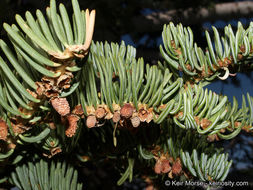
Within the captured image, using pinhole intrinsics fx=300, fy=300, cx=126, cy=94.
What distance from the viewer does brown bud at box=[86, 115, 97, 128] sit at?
27 cm

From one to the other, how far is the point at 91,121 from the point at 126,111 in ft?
0.11

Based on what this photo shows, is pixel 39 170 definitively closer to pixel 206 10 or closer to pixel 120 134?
pixel 120 134

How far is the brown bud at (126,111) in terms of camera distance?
0.26 m

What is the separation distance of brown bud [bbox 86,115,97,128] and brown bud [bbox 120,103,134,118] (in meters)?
0.03

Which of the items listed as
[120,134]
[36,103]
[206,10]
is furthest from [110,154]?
[206,10]

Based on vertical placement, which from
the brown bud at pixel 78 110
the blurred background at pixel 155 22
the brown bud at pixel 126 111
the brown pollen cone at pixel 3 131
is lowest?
the brown pollen cone at pixel 3 131

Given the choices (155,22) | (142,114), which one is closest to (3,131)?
(142,114)

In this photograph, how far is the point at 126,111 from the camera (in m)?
0.26

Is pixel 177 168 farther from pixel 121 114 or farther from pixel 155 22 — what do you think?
pixel 155 22

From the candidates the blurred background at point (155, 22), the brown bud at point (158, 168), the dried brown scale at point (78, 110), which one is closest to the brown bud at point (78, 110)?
the dried brown scale at point (78, 110)

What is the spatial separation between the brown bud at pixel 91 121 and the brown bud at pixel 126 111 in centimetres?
3

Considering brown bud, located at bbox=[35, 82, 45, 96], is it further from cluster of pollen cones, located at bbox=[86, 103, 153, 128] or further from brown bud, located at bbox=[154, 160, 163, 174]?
brown bud, located at bbox=[154, 160, 163, 174]

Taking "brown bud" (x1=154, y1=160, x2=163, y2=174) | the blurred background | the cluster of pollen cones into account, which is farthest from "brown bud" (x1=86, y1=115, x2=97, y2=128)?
the blurred background

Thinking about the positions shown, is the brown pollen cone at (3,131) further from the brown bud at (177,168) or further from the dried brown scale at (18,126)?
the brown bud at (177,168)
